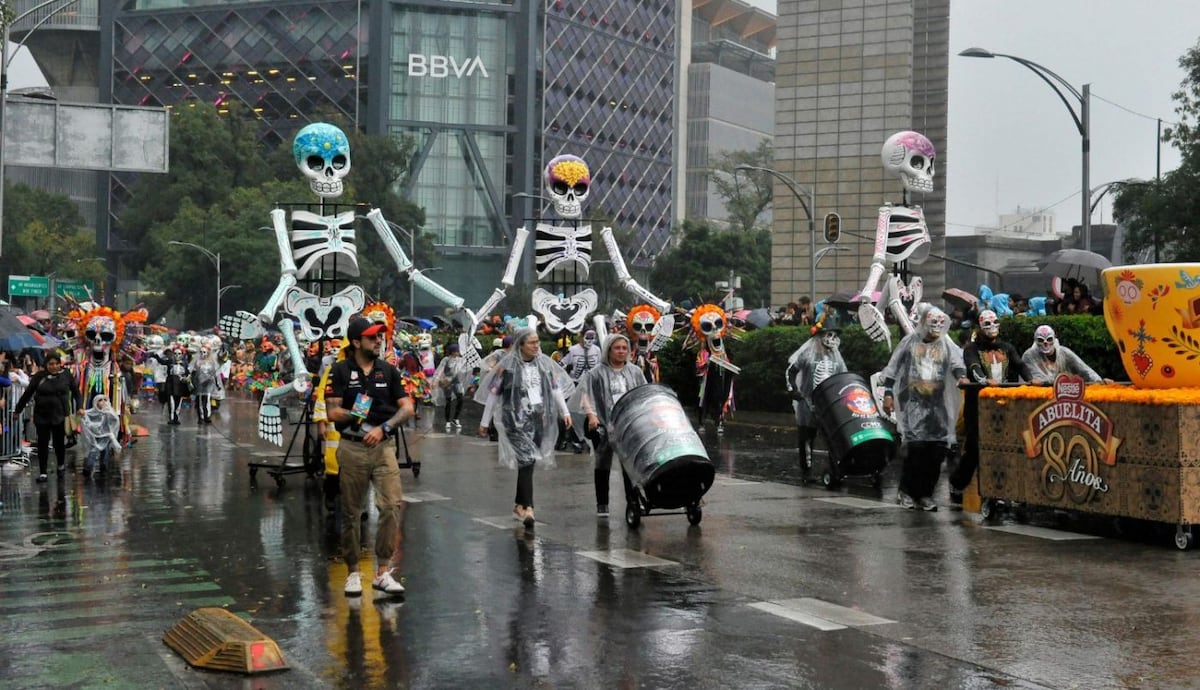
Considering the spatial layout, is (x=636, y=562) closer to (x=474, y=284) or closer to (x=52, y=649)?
(x=52, y=649)

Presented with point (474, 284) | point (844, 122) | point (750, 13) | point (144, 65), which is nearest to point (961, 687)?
point (844, 122)

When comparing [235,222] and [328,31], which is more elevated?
[328,31]

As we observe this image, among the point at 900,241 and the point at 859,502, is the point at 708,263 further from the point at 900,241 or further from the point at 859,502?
the point at 859,502

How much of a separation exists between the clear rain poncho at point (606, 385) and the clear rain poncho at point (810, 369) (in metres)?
4.05

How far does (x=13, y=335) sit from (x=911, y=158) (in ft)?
42.5

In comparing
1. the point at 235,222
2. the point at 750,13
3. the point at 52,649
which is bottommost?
the point at 52,649

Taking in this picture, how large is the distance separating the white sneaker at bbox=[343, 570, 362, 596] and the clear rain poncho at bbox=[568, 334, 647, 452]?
4.12 metres

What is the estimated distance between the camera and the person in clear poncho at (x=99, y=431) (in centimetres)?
1906

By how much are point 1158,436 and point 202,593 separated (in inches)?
281

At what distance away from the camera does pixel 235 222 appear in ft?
258

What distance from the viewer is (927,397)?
46.6 feet

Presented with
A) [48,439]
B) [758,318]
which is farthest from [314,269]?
[758,318]

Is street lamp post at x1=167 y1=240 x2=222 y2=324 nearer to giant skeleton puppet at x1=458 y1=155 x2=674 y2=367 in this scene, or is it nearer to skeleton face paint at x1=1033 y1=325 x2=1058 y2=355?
giant skeleton puppet at x1=458 y1=155 x2=674 y2=367

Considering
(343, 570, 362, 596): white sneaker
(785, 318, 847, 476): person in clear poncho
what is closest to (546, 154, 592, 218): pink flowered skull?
(785, 318, 847, 476): person in clear poncho
